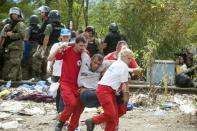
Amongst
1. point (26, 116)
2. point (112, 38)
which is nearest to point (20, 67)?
point (112, 38)

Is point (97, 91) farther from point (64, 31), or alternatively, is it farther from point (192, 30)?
point (192, 30)

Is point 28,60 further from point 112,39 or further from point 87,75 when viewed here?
point 87,75

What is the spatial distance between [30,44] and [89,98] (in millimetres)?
7030

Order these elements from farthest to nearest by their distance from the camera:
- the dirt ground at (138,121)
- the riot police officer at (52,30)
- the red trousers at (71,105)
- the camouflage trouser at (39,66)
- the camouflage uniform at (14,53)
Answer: the camouflage trouser at (39,66)
the camouflage uniform at (14,53)
the riot police officer at (52,30)
the dirt ground at (138,121)
the red trousers at (71,105)

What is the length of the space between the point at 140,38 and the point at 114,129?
14.6 meters

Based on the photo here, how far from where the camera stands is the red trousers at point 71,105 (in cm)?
846

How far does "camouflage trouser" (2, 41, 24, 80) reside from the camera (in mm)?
14531

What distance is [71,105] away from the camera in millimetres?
8414

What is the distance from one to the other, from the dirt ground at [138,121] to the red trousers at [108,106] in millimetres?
1467

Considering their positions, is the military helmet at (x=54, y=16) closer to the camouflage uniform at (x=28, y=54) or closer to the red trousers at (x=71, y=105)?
the camouflage uniform at (x=28, y=54)

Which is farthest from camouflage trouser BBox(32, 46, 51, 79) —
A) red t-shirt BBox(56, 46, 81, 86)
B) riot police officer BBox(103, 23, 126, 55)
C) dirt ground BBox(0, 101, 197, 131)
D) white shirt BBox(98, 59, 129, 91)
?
white shirt BBox(98, 59, 129, 91)

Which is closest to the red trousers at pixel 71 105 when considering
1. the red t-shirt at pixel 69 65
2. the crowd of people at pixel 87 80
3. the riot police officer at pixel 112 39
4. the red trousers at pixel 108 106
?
the crowd of people at pixel 87 80

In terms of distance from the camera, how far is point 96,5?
1404 inches

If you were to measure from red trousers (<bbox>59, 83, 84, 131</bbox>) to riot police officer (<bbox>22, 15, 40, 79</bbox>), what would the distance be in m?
6.22
